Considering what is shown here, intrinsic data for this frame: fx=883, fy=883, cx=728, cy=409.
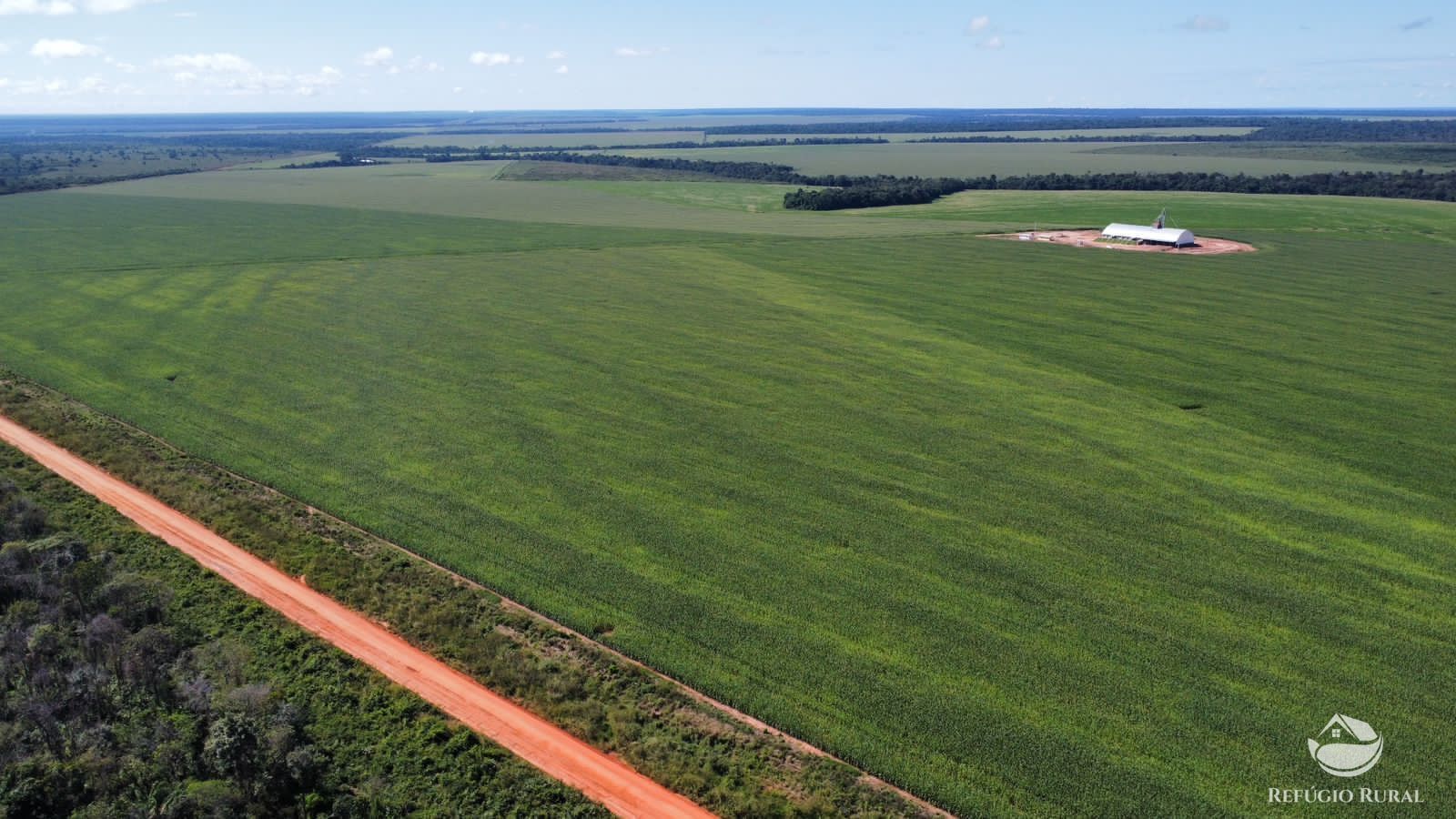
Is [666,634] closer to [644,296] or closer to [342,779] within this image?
[342,779]

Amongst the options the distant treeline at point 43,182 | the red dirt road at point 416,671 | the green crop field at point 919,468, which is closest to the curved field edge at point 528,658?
the red dirt road at point 416,671

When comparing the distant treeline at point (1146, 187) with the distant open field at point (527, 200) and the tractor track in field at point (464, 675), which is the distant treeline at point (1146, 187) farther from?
the tractor track in field at point (464, 675)

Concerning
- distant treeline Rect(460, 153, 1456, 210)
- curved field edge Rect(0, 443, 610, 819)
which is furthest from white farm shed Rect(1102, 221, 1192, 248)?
curved field edge Rect(0, 443, 610, 819)

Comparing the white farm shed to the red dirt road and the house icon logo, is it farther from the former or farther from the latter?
the red dirt road

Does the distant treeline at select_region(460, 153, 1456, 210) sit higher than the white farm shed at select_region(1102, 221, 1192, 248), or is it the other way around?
the distant treeline at select_region(460, 153, 1456, 210)

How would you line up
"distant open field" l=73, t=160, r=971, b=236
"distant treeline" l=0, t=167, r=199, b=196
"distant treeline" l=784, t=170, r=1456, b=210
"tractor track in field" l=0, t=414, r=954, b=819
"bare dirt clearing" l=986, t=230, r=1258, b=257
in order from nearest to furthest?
1. "tractor track in field" l=0, t=414, r=954, b=819
2. "bare dirt clearing" l=986, t=230, r=1258, b=257
3. "distant open field" l=73, t=160, r=971, b=236
4. "distant treeline" l=784, t=170, r=1456, b=210
5. "distant treeline" l=0, t=167, r=199, b=196

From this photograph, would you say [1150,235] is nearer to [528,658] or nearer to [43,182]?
[528,658]

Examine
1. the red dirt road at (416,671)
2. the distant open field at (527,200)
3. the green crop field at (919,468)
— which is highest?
the distant open field at (527,200)

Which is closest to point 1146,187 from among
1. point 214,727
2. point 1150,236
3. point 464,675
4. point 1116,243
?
point 1116,243
